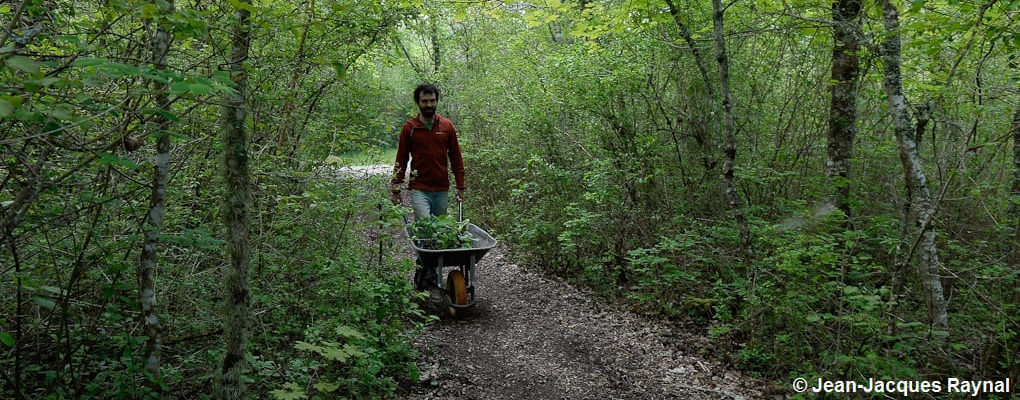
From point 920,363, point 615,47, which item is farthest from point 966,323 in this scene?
point 615,47

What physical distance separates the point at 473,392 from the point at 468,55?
36.5ft

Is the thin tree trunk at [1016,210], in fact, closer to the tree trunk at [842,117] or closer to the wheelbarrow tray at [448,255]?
the tree trunk at [842,117]

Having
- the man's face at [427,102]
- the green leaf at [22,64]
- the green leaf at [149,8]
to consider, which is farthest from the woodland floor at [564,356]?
the green leaf at [22,64]

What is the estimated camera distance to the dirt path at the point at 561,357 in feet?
13.7

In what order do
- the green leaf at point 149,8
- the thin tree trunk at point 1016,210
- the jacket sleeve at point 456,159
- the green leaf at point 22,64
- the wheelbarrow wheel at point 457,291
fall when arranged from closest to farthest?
the green leaf at point 22,64
the green leaf at point 149,8
the thin tree trunk at point 1016,210
the wheelbarrow wheel at point 457,291
the jacket sleeve at point 456,159

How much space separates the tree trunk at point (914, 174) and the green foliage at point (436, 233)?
12.6 ft

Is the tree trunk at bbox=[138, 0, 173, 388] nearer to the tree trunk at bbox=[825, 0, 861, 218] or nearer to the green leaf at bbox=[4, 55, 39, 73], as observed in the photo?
the green leaf at bbox=[4, 55, 39, 73]

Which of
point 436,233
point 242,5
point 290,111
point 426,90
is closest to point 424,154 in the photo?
point 426,90

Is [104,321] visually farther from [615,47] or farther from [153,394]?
[615,47]

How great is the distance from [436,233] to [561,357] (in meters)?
1.77

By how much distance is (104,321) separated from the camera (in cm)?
305

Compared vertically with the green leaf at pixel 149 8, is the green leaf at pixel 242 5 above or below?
above

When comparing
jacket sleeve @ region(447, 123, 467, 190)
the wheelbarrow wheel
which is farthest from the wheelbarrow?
jacket sleeve @ region(447, 123, 467, 190)

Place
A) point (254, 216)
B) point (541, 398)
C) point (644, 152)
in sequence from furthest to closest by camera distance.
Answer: point (644, 152) → point (541, 398) → point (254, 216)
